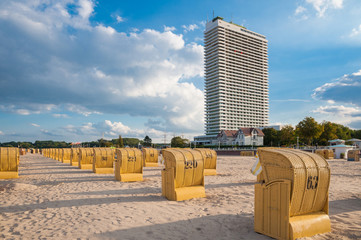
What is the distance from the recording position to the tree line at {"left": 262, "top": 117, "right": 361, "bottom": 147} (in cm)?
6013

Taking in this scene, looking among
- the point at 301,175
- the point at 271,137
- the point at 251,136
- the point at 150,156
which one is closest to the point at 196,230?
the point at 301,175

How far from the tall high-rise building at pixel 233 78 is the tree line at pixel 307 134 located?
49.3m

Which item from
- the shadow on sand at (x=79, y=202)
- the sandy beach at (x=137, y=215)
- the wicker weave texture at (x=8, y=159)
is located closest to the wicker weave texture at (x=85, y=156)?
the wicker weave texture at (x=8, y=159)

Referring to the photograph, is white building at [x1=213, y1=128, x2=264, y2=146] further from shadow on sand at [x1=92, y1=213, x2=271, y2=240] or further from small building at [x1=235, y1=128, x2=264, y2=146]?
shadow on sand at [x1=92, y1=213, x2=271, y2=240]

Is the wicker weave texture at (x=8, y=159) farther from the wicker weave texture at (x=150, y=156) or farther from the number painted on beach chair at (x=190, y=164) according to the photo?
the number painted on beach chair at (x=190, y=164)

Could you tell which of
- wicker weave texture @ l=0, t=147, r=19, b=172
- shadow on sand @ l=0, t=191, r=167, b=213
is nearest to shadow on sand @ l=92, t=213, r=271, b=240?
shadow on sand @ l=0, t=191, r=167, b=213

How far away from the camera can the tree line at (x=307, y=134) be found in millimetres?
60128

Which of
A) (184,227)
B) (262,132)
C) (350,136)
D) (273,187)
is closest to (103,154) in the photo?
(184,227)

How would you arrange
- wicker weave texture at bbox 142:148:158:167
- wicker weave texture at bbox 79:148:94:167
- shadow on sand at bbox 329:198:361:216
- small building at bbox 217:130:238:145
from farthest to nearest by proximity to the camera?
small building at bbox 217:130:238:145 → wicker weave texture at bbox 142:148:158:167 → wicker weave texture at bbox 79:148:94:167 → shadow on sand at bbox 329:198:361:216

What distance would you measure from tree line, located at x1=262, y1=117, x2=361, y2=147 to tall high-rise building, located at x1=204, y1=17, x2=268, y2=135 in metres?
49.3

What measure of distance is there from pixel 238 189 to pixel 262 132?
91.8 metres

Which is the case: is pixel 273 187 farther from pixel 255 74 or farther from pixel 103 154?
pixel 255 74

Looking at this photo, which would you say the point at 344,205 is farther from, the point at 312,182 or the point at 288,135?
the point at 288,135

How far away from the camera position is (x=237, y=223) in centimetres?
577
